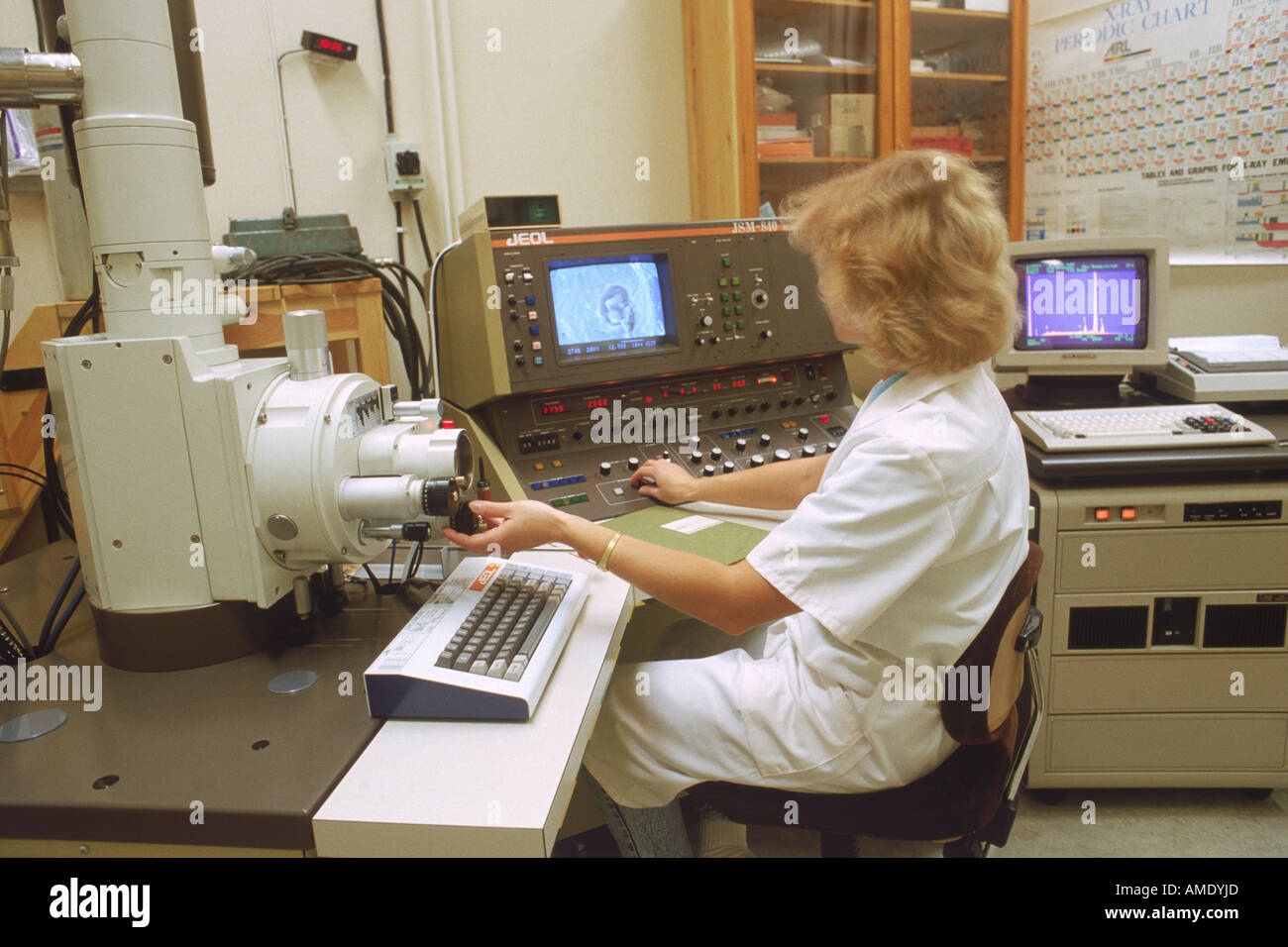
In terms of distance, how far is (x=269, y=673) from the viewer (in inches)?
39.4

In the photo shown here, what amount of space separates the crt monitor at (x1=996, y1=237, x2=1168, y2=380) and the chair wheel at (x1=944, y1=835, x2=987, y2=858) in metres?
1.26

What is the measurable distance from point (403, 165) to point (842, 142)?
1313mm

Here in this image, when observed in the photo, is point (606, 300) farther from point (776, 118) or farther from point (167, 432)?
point (776, 118)

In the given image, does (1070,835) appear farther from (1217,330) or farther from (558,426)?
(1217,330)

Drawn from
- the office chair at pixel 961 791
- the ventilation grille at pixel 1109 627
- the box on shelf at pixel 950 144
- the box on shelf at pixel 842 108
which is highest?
the box on shelf at pixel 842 108

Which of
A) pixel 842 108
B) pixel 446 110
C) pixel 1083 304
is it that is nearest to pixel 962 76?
pixel 842 108

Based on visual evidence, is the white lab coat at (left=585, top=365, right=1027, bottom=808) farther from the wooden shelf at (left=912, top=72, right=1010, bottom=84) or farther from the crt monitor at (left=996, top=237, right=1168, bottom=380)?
the wooden shelf at (left=912, top=72, right=1010, bottom=84)

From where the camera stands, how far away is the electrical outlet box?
2258 mm

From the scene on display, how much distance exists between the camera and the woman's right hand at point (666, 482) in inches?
62.0

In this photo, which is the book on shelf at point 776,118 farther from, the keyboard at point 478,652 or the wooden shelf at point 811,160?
the keyboard at point 478,652

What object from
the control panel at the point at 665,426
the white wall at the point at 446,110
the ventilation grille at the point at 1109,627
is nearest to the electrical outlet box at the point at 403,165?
the white wall at the point at 446,110

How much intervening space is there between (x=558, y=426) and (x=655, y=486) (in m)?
0.22

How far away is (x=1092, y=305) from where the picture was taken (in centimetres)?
212

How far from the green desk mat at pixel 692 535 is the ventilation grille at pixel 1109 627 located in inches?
35.0
